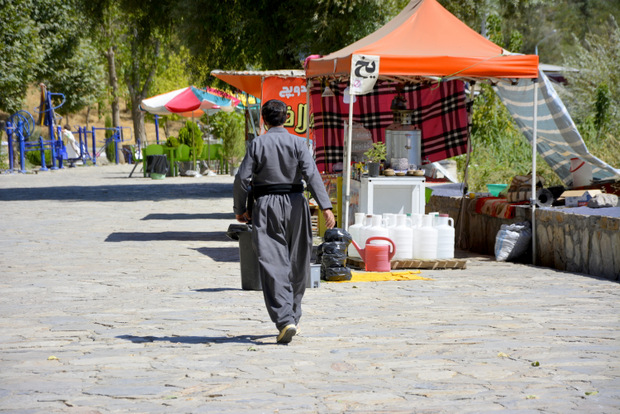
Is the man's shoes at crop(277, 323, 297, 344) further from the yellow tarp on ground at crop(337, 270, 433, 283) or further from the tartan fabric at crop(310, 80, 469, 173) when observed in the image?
the tartan fabric at crop(310, 80, 469, 173)

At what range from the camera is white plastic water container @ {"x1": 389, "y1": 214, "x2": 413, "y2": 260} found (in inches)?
423

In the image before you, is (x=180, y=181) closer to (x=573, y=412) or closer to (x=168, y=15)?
(x=168, y=15)

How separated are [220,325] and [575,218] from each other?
4.92 metres

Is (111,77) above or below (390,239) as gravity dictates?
above

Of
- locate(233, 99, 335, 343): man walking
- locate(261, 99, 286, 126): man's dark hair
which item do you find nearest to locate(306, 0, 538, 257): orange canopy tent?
locate(261, 99, 286, 126): man's dark hair

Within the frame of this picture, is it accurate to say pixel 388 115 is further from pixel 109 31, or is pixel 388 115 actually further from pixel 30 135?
pixel 109 31

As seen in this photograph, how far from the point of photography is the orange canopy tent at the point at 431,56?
10.7 meters

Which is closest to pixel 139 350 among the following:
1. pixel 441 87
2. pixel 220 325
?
pixel 220 325

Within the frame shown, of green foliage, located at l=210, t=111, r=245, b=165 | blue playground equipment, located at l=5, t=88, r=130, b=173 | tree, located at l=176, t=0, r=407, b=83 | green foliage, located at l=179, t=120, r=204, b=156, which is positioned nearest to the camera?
tree, located at l=176, t=0, r=407, b=83

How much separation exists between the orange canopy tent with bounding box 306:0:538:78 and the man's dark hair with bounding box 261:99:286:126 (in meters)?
3.77

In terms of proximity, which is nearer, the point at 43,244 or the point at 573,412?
the point at 573,412

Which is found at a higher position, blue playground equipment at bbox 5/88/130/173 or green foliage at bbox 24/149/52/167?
blue playground equipment at bbox 5/88/130/173

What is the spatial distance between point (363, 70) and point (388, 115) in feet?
11.3

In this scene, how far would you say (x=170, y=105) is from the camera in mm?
30375
